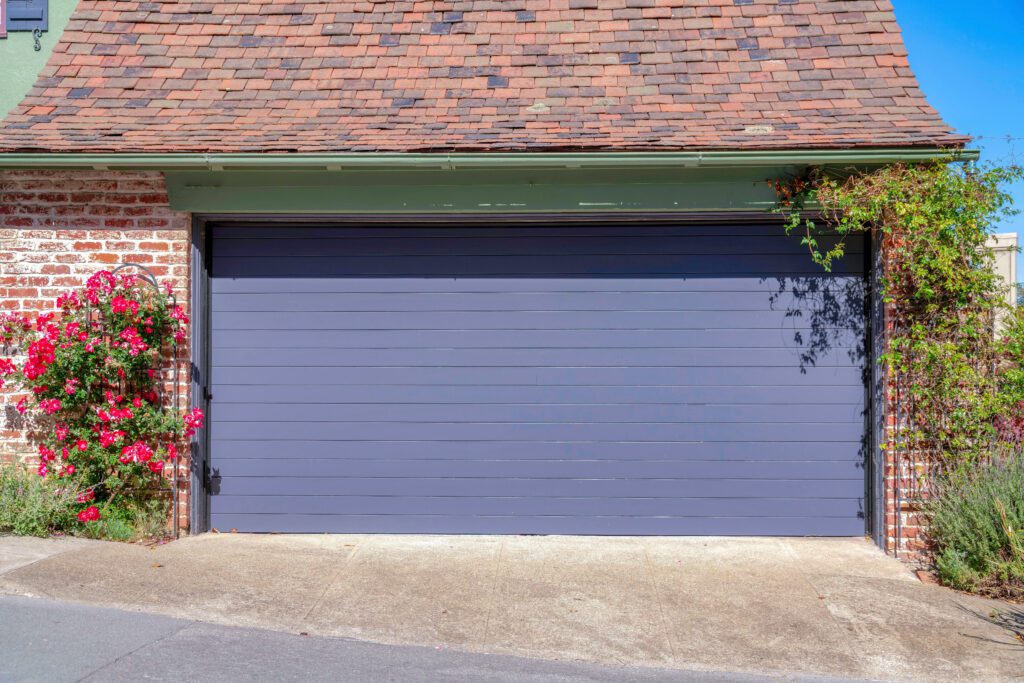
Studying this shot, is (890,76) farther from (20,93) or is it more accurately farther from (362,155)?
(20,93)

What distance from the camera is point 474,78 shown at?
6848mm

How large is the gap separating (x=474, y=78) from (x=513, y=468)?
3.17 metres

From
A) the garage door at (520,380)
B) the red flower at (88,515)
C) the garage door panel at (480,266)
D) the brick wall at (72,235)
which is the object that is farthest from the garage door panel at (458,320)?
the red flower at (88,515)

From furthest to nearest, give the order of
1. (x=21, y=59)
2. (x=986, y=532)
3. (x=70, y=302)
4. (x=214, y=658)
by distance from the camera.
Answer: (x=21, y=59)
(x=70, y=302)
(x=986, y=532)
(x=214, y=658)

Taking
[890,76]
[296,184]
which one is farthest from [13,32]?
[890,76]

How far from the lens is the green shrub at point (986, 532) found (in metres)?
5.23

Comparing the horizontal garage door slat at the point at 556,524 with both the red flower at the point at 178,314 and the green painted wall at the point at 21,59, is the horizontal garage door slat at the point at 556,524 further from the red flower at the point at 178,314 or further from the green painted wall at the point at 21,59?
the green painted wall at the point at 21,59

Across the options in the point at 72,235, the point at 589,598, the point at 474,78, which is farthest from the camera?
the point at 474,78

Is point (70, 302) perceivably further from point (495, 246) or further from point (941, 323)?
point (941, 323)

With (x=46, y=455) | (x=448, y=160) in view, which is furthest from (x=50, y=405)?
(x=448, y=160)

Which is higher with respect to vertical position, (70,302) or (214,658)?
(70,302)

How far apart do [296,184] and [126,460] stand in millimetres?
2374

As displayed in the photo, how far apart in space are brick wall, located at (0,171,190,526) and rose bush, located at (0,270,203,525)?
0.46ft

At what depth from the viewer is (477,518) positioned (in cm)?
661
